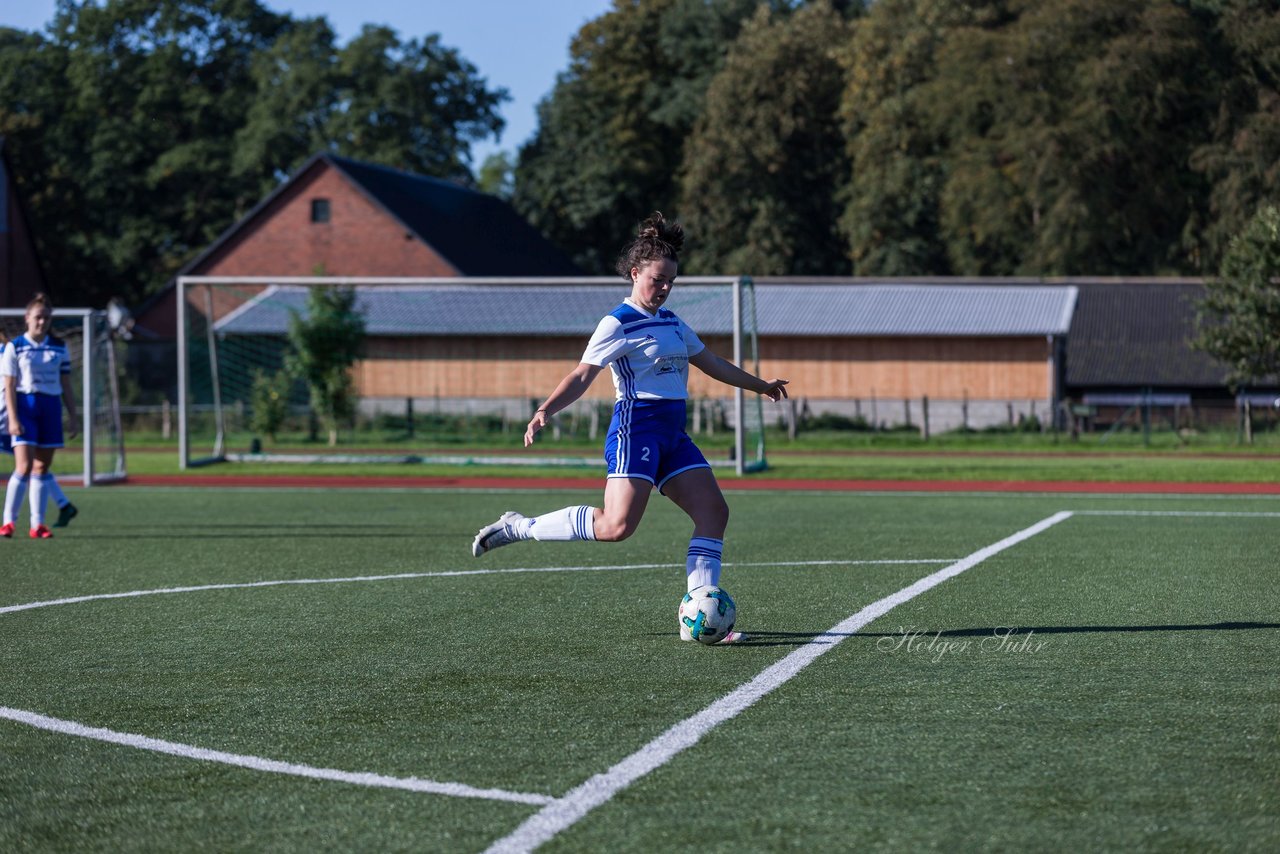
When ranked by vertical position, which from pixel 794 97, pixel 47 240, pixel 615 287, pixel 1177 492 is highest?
pixel 794 97

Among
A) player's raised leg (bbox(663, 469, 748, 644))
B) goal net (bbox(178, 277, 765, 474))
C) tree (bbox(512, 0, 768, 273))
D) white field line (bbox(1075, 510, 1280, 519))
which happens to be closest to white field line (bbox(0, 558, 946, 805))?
player's raised leg (bbox(663, 469, 748, 644))

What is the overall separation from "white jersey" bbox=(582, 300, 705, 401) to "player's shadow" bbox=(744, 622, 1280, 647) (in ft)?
4.14

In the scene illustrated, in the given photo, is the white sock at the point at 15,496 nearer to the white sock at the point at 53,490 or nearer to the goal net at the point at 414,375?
the white sock at the point at 53,490

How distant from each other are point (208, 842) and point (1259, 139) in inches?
1877

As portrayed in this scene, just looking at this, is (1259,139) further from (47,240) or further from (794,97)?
(47,240)

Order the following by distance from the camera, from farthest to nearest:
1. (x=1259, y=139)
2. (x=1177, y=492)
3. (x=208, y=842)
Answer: (x=1259, y=139) → (x=1177, y=492) → (x=208, y=842)

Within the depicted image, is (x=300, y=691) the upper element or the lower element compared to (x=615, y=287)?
lower

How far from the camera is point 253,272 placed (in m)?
55.4

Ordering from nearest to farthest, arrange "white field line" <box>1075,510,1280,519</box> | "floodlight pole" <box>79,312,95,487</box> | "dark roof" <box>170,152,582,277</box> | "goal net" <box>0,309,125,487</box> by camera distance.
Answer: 1. "white field line" <box>1075,510,1280,519</box>
2. "floodlight pole" <box>79,312,95,487</box>
3. "goal net" <box>0,309,125,487</box>
4. "dark roof" <box>170,152,582,277</box>

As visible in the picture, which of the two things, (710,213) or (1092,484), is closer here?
(1092,484)

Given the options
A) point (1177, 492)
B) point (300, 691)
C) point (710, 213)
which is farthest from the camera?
point (710, 213)

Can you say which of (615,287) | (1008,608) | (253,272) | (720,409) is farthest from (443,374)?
(1008,608)

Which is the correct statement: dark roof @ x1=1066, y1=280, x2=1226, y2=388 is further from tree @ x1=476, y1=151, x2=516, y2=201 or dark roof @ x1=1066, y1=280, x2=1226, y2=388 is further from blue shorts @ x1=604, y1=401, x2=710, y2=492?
tree @ x1=476, y1=151, x2=516, y2=201

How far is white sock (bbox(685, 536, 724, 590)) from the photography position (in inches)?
298
